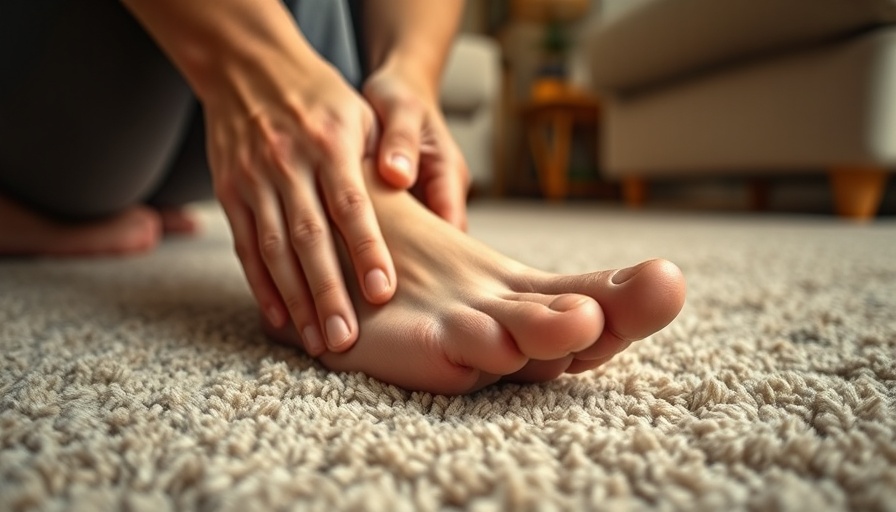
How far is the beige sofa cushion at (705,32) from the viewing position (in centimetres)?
120

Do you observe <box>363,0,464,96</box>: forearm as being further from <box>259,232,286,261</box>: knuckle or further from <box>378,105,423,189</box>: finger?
<box>259,232,286,261</box>: knuckle

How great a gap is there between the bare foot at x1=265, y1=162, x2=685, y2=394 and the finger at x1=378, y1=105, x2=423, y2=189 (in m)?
0.05

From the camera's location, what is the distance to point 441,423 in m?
0.27

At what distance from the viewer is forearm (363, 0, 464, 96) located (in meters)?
0.53

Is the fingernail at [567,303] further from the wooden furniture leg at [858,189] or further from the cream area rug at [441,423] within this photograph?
the wooden furniture leg at [858,189]

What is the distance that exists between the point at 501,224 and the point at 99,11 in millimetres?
1004

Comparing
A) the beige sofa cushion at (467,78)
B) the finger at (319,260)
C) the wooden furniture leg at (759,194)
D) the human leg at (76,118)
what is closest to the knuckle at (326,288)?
the finger at (319,260)

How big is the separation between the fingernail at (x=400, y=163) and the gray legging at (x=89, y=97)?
184 millimetres

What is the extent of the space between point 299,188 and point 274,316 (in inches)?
3.3

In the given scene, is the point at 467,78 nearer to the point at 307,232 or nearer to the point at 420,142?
the point at 420,142

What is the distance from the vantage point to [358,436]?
0.24 m

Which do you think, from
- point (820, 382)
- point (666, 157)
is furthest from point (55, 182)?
point (666, 157)

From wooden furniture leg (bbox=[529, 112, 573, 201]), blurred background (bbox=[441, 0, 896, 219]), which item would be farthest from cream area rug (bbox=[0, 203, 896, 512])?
wooden furniture leg (bbox=[529, 112, 573, 201])

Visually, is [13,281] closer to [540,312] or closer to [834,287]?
[540,312]
